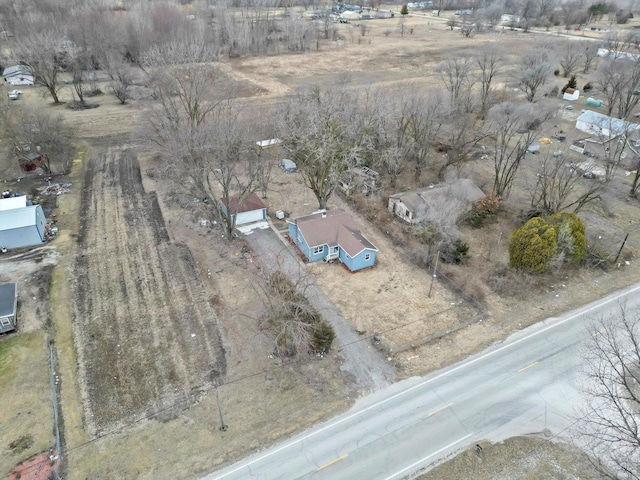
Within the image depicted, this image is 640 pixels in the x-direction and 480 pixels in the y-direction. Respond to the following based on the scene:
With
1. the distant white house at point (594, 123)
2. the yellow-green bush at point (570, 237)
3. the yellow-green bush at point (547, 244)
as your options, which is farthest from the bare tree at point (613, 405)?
the distant white house at point (594, 123)

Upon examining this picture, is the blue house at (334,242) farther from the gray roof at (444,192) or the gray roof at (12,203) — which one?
the gray roof at (12,203)

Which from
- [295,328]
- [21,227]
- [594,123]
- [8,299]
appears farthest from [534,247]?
[21,227]

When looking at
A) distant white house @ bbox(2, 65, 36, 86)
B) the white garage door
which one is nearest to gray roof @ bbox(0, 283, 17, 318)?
the white garage door

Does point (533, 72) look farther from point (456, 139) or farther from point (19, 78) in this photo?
point (19, 78)

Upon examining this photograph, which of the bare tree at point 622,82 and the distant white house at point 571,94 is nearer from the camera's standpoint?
the bare tree at point 622,82

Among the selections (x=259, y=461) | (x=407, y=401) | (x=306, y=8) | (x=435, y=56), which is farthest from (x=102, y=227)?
(x=306, y=8)

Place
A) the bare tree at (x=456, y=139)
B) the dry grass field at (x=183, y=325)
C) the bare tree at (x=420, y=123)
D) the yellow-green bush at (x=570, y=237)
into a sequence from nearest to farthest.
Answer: the dry grass field at (x=183, y=325), the yellow-green bush at (x=570, y=237), the bare tree at (x=420, y=123), the bare tree at (x=456, y=139)

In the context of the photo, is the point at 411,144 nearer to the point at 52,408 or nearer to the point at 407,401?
the point at 407,401
